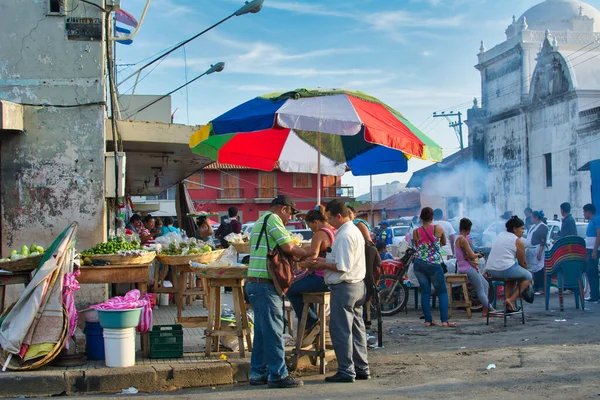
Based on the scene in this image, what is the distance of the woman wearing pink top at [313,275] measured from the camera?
24.3ft

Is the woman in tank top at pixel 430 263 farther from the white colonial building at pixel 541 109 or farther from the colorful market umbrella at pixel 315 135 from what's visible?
the white colonial building at pixel 541 109

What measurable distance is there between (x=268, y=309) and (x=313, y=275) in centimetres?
85

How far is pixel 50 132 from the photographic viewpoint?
9195mm

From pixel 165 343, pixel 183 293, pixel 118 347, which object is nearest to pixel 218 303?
pixel 165 343

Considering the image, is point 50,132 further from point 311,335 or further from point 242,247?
point 311,335

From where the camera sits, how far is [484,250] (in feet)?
48.7

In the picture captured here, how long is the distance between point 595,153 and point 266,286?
2662 cm

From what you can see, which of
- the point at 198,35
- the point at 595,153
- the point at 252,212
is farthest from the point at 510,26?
the point at 198,35

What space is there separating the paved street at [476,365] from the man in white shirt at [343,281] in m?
0.31

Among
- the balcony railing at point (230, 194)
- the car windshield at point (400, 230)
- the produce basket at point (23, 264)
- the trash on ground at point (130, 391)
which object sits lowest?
the trash on ground at point (130, 391)

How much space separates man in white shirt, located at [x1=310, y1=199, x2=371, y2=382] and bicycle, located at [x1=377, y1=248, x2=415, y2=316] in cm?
515

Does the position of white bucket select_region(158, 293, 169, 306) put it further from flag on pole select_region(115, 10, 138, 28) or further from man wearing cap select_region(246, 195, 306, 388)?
flag on pole select_region(115, 10, 138, 28)

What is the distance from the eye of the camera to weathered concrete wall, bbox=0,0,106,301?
29.9 feet

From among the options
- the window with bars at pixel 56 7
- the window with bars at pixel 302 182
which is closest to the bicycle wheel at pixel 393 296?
the window with bars at pixel 56 7
